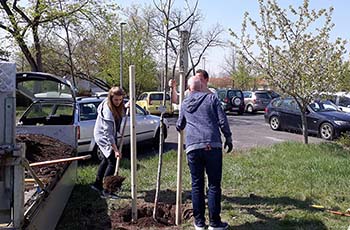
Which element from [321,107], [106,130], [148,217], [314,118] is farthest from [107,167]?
[321,107]

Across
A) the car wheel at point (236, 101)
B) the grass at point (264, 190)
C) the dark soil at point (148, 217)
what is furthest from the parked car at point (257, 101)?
the dark soil at point (148, 217)

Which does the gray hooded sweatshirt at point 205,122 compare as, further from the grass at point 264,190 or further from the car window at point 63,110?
the car window at point 63,110

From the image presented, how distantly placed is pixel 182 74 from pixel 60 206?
7.39 feet

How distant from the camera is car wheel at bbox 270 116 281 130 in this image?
18.0m

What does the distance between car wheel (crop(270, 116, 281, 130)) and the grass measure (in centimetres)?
730

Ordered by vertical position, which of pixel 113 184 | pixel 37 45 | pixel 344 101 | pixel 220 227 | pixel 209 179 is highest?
pixel 37 45

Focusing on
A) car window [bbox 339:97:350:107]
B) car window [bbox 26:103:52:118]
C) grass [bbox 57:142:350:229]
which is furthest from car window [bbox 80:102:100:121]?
car window [bbox 339:97:350:107]

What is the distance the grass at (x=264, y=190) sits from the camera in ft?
18.5

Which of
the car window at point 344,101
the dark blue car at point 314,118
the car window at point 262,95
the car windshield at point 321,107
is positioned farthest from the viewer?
the car window at point 262,95

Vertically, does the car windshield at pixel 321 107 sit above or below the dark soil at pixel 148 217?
above

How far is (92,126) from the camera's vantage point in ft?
33.4

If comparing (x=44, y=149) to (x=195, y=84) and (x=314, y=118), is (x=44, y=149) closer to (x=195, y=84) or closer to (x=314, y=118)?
(x=195, y=84)

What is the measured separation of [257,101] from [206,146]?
83.1 feet

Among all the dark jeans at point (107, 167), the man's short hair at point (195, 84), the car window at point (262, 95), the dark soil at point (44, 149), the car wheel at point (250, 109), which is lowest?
the dark jeans at point (107, 167)
